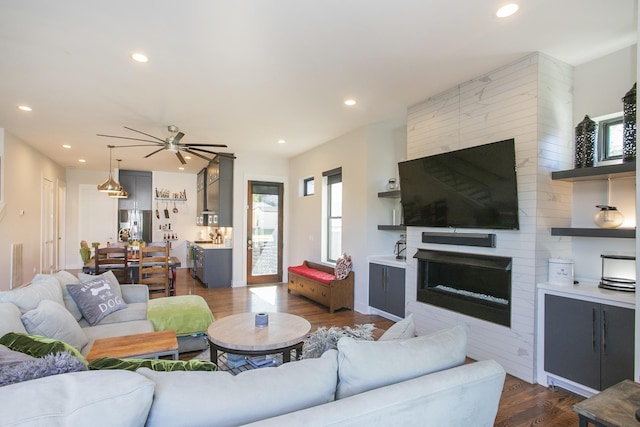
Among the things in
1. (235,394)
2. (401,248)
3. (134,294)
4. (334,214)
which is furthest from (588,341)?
(134,294)

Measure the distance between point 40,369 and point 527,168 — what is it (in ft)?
11.5

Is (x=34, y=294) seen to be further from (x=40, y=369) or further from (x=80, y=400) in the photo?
(x=80, y=400)

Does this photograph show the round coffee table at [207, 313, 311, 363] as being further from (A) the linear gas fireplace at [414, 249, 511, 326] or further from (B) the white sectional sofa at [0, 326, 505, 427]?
(A) the linear gas fireplace at [414, 249, 511, 326]

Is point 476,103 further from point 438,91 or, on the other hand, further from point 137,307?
point 137,307

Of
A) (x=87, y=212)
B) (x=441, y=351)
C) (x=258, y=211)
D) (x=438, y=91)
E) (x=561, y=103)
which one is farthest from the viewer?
→ (x=87, y=212)

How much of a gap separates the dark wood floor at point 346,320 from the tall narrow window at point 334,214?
3.41 ft

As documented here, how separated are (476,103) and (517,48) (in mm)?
667

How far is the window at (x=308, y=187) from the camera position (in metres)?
7.01

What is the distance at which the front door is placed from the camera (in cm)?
738

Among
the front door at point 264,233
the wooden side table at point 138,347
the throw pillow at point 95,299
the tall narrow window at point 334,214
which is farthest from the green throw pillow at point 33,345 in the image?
the front door at point 264,233

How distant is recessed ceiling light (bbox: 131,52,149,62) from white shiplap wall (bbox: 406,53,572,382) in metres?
3.20

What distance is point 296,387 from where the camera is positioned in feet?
4.13

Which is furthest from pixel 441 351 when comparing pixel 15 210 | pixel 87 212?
pixel 87 212

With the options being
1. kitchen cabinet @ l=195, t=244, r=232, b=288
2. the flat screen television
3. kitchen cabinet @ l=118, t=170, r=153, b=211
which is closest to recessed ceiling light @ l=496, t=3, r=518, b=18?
the flat screen television
